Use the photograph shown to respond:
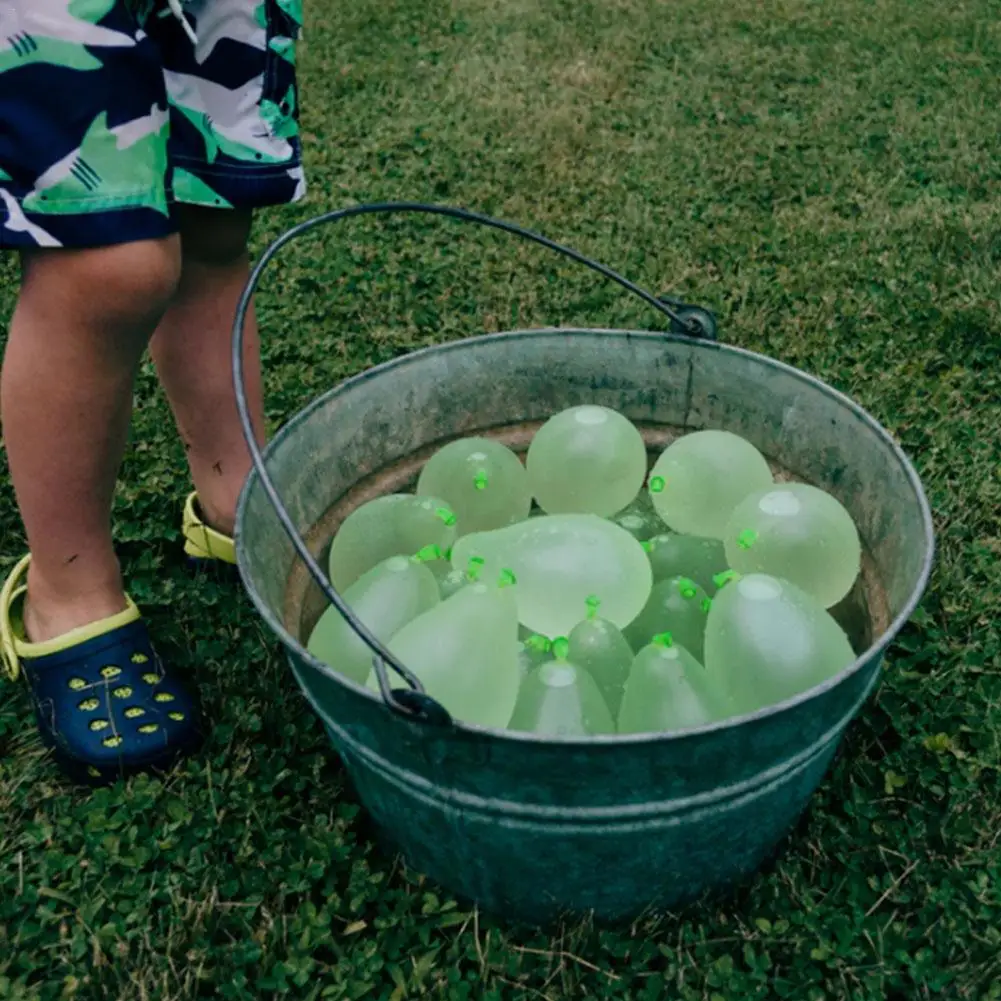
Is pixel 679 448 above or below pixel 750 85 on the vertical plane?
above

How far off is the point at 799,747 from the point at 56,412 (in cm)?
85

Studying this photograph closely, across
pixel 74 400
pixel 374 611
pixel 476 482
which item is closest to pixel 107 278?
pixel 74 400

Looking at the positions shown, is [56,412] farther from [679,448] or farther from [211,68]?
[679,448]

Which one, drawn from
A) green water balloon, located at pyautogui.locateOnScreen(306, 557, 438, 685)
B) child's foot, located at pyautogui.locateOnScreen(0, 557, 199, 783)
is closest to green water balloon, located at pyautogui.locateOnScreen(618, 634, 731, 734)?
green water balloon, located at pyautogui.locateOnScreen(306, 557, 438, 685)

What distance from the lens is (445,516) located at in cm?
142

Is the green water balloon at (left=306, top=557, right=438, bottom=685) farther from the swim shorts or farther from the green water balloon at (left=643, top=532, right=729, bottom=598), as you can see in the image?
the swim shorts

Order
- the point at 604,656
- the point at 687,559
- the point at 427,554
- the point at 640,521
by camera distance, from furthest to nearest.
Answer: the point at 640,521, the point at 687,559, the point at 427,554, the point at 604,656

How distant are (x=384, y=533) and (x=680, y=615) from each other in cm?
39

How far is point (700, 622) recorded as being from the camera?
1337 millimetres

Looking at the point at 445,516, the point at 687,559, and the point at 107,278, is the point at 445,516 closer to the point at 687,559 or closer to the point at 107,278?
the point at 687,559

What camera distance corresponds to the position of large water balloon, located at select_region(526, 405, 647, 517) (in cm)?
146

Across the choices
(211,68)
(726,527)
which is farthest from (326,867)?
(211,68)

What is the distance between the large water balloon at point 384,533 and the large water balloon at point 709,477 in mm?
303

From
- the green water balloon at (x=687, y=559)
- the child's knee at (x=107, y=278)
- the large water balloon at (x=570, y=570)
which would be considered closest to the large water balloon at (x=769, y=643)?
the large water balloon at (x=570, y=570)
